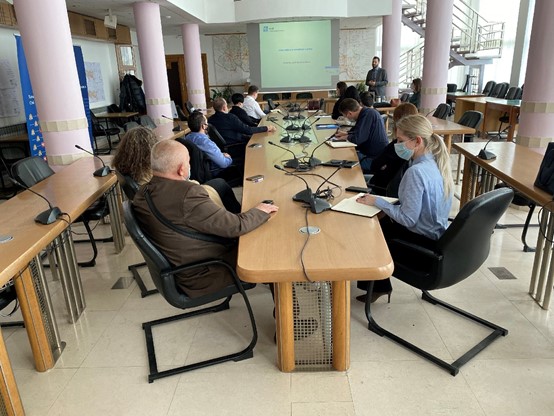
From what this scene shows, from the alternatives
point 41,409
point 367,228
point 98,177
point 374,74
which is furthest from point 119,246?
point 374,74

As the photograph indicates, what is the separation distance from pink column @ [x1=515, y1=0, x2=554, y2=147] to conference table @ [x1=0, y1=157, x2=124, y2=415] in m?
3.92

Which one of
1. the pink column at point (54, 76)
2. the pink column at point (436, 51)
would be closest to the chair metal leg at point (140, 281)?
the pink column at point (54, 76)

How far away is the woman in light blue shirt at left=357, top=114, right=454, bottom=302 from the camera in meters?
2.11

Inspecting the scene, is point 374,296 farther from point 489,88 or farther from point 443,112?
point 489,88

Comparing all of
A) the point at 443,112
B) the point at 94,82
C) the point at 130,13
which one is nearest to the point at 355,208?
the point at 443,112

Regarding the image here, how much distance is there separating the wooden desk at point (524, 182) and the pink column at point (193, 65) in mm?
6957

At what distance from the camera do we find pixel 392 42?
33.5 feet

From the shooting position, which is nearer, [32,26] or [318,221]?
[318,221]

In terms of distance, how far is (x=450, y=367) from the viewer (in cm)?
203

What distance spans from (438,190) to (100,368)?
1.92 meters

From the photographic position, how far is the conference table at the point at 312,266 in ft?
5.39

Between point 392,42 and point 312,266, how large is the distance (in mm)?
9857

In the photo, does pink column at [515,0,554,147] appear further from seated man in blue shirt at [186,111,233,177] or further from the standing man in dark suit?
the standing man in dark suit

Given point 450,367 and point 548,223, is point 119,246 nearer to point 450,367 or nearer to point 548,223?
point 450,367
